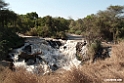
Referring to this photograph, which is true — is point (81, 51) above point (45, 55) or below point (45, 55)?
above

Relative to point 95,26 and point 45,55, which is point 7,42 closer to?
point 45,55

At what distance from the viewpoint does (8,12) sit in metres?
22.0

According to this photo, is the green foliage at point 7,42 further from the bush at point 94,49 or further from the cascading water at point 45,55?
the bush at point 94,49

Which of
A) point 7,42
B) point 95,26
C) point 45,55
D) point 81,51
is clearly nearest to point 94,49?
point 81,51

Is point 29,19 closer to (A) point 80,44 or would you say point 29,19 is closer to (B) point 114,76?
(A) point 80,44

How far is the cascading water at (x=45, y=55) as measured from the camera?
602 inches

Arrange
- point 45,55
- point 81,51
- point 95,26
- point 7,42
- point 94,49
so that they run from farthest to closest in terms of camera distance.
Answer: point 95,26 → point 7,42 → point 81,51 → point 45,55 → point 94,49

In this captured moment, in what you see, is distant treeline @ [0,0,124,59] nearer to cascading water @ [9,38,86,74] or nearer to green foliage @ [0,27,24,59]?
green foliage @ [0,27,24,59]

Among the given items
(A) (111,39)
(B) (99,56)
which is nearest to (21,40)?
(B) (99,56)

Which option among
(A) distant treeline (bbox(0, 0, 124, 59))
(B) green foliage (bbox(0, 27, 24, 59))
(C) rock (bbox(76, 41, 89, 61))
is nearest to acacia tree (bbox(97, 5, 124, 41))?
(A) distant treeline (bbox(0, 0, 124, 59))

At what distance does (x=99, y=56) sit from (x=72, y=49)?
8.10ft

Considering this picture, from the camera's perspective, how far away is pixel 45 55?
16.3m

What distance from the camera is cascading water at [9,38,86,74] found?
1528 centimetres

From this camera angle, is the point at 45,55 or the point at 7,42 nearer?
the point at 45,55
